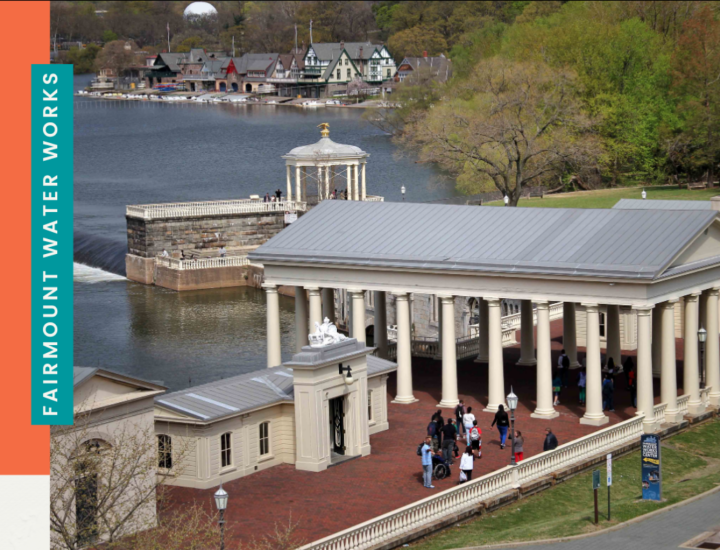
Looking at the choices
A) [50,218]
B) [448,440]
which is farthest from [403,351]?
[50,218]

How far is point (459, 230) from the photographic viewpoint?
5253cm

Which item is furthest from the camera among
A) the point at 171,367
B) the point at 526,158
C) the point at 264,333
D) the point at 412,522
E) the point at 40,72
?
the point at 526,158

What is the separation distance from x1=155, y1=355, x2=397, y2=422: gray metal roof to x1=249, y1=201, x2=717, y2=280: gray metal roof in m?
6.90

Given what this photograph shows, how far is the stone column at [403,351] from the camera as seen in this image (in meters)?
51.4

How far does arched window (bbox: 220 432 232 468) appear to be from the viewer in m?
42.2

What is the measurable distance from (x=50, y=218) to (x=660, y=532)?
695 inches

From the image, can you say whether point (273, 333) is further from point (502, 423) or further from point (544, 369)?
point (502, 423)

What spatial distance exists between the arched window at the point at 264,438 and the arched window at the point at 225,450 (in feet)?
4.53

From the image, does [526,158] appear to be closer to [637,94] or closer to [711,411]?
[637,94]

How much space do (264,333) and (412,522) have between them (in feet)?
147

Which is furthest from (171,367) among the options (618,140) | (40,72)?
(618,140)

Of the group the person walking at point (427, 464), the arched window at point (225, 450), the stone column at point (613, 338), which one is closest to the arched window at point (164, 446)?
the arched window at point (225, 450)

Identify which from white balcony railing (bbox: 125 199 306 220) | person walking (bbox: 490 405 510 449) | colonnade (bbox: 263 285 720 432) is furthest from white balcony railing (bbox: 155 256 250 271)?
person walking (bbox: 490 405 510 449)

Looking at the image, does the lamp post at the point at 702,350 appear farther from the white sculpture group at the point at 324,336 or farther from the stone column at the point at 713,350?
the white sculpture group at the point at 324,336
